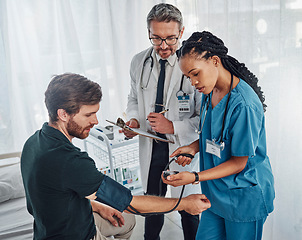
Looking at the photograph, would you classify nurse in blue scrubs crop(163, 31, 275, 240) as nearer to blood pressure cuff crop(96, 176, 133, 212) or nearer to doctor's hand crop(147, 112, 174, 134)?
blood pressure cuff crop(96, 176, 133, 212)

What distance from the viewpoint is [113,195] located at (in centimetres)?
116

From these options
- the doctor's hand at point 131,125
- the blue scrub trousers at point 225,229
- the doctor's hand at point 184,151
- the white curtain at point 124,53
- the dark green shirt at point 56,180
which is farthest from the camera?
the doctor's hand at point 131,125

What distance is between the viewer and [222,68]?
1.25m

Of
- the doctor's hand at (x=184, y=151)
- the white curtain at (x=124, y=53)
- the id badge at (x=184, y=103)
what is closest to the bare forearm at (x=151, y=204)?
the doctor's hand at (x=184, y=151)

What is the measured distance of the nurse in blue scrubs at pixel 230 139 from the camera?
3.93 feet

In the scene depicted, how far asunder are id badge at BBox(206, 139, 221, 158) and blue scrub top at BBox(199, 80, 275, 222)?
22mm

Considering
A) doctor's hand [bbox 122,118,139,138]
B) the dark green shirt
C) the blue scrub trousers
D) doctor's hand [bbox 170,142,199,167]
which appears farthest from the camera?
doctor's hand [bbox 122,118,139,138]

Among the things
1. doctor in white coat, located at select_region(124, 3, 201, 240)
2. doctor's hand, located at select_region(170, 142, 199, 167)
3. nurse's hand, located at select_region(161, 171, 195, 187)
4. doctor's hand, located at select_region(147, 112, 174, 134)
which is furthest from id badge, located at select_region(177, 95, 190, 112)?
nurse's hand, located at select_region(161, 171, 195, 187)

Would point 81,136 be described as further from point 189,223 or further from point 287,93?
point 287,93

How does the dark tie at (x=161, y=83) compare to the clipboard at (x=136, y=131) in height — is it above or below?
above

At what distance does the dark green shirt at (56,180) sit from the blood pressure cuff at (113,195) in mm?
27

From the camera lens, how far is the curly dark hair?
118 cm

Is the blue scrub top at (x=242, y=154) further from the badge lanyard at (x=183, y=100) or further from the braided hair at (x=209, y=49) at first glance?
the badge lanyard at (x=183, y=100)

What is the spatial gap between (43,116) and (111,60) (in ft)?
2.80
